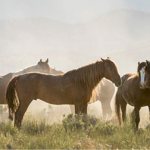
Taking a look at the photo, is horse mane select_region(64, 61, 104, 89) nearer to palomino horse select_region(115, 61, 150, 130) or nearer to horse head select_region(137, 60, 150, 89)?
palomino horse select_region(115, 61, 150, 130)

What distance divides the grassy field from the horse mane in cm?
102

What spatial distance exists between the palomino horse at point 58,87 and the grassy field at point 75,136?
2.17 ft

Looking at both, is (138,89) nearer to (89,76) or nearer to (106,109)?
(89,76)

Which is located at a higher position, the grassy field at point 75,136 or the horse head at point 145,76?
the horse head at point 145,76

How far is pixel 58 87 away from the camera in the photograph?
14211 millimetres

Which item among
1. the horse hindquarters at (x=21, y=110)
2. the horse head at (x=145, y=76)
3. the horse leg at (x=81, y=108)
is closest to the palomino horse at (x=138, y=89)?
the horse head at (x=145, y=76)

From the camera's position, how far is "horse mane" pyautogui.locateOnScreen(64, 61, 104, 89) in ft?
46.5

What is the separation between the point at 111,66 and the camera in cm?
1412

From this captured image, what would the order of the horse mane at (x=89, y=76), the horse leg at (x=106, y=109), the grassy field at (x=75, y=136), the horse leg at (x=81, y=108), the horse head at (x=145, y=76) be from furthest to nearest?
the horse leg at (x=106, y=109) < the horse mane at (x=89, y=76) < the horse leg at (x=81, y=108) < the horse head at (x=145, y=76) < the grassy field at (x=75, y=136)

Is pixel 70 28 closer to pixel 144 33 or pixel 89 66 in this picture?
pixel 144 33

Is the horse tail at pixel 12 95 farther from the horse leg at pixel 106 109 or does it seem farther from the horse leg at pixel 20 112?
the horse leg at pixel 106 109

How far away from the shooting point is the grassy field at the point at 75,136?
10.7m

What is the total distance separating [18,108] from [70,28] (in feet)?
491

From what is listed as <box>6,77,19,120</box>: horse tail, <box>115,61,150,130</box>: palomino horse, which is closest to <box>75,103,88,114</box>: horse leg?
<box>115,61,150,130</box>: palomino horse
